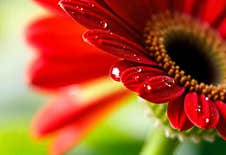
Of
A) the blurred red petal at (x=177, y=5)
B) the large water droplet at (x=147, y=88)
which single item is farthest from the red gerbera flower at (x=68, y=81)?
the large water droplet at (x=147, y=88)

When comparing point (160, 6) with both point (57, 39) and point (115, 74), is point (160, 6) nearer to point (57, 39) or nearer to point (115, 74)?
point (57, 39)

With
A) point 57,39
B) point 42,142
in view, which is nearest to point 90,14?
point 57,39

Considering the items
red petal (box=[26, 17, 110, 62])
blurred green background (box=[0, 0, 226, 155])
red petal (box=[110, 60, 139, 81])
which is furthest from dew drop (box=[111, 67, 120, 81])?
blurred green background (box=[0, 0, 226, 155])

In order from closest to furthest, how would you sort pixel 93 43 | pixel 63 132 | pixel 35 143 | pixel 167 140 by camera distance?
pixel 93 43
pixel 167 140
pixel 63 132
pixel 35 143

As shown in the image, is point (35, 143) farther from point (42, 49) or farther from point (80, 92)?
point (42, 49)

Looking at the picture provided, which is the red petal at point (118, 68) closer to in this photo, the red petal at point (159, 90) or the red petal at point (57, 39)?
the red petal at point (159, 90)

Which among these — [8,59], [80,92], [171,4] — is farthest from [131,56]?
[8,59]

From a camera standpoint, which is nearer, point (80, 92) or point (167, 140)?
point (167, 140)
